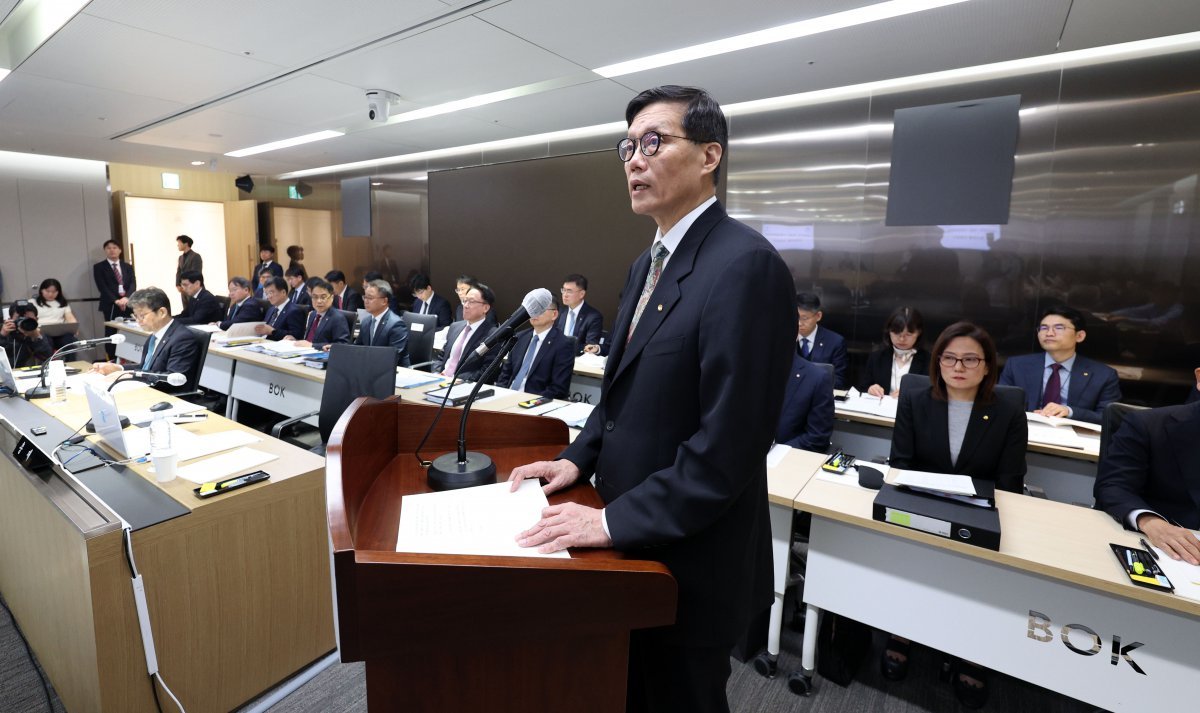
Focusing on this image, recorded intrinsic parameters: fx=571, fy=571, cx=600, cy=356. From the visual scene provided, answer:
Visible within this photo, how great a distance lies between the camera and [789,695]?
211 cm

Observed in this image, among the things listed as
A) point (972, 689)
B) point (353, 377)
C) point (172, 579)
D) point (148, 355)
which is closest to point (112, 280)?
point (148, 355)

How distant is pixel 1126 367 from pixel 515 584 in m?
5.01

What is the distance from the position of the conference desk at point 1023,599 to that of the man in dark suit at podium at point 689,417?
1.13 meters

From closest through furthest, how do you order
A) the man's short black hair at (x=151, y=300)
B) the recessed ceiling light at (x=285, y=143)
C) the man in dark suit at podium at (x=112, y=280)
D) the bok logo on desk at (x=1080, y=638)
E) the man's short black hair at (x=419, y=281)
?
1. the bok logo on desk at (x=1080, y=638)
2. the man's short black hair at (x=151, y=300)
3. the recessed ceiling light at (x=285, y=143)
4. the man's short black hair at (x=419, y=281)
5. the man in dark suit at podium at (x=112, y=280)

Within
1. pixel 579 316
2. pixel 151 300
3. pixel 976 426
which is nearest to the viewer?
pixel 976 426

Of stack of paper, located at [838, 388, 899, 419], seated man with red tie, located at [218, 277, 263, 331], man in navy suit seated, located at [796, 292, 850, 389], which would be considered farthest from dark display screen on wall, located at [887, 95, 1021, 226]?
seated man with red tie, located at [218, 277, 263, 331]

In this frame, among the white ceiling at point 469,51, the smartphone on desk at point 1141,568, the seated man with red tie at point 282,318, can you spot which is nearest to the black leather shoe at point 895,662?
the smartphone on desk at point 1141,568

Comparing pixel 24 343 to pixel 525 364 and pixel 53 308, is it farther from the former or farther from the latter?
pixel 525 364

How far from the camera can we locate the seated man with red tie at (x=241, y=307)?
6.49 metres

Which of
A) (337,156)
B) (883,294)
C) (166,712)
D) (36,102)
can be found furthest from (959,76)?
(36,102)

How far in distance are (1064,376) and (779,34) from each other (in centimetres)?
286

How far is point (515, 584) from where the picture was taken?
2.16 ft

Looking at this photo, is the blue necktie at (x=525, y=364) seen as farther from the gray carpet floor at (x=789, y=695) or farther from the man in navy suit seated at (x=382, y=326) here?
the gray carpet floor at (x=789, y=695)

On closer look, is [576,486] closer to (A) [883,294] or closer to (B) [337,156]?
(A) [883,294]
